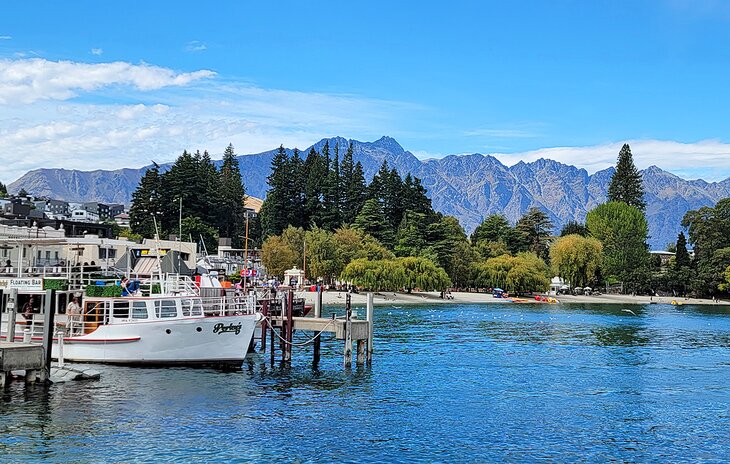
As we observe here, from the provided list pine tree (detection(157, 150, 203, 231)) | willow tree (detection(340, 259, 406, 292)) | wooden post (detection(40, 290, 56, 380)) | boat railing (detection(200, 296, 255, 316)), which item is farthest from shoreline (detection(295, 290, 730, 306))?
wooden post (detection(40, 290, 56, 380))

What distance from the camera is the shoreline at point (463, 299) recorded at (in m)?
114

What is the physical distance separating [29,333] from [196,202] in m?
119

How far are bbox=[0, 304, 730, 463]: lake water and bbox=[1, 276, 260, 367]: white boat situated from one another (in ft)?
3.13

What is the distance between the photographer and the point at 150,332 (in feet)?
127

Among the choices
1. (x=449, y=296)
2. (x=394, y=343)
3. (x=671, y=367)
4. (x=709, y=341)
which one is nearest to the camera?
(x=671, y=367)

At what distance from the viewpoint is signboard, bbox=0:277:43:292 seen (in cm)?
4034

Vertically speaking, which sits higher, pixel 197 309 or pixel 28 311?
pixel 197 309

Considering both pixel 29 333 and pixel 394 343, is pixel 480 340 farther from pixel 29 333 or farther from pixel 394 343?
pixel 29 333

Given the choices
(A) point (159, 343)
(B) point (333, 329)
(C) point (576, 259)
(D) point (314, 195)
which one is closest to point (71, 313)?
(A) point (159, 343)

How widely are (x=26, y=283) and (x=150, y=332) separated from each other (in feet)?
24.5

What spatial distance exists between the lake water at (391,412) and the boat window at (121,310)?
258 cm

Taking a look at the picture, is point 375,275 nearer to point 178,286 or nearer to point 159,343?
point 178,286

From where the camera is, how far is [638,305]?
14025cm

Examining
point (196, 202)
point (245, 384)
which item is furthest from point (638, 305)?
point (245, 384)
